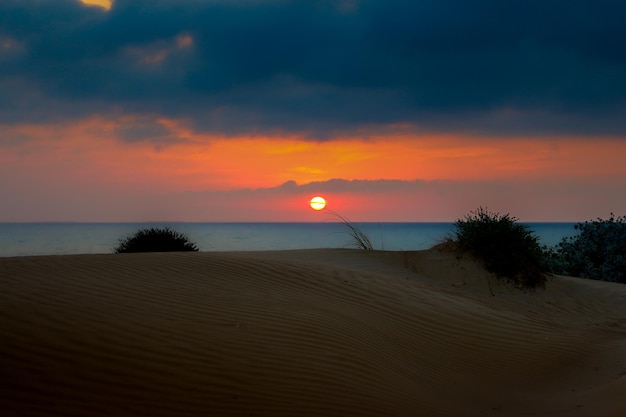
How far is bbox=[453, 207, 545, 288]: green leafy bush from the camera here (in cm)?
1377

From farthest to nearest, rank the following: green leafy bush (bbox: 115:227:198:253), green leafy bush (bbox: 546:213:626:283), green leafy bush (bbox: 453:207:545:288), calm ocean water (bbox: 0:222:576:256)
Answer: calm ocean water (bbox: 0:222:576:256) < green leafy bush (bbox: 546:213:626:283) < green leafy bush (bbox: 115:227:198:253) < green leafy bush (bbox: 453:207:545:288)

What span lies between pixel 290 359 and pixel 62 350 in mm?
2392

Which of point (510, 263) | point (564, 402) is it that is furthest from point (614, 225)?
point (564, 402)

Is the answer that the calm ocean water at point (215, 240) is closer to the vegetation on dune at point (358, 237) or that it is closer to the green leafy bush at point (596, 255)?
the vegetation on dune at point (358, 237)

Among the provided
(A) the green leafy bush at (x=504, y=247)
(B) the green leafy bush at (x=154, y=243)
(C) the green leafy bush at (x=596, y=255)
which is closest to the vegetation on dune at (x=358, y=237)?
(A) the green leafy bush at (x=504, y=247)

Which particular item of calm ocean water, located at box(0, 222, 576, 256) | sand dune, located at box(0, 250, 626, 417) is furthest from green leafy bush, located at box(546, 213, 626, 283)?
sand dune, located at box(0, 250, 626, 417)

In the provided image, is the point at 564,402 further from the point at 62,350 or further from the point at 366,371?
the point at 62,350

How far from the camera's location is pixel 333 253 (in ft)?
52.4

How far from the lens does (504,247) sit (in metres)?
14.0

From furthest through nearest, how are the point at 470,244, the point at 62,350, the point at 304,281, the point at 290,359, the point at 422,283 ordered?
the point at 470,244 → the point at 422,283 → the point at 304,281 → the point at 290,359 → the point at 62,350

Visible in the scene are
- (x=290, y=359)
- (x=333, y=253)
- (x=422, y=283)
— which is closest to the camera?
(x=290, y=359)

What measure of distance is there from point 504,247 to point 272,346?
29.4ft

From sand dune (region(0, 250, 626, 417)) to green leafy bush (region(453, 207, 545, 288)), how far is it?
5.82 feet

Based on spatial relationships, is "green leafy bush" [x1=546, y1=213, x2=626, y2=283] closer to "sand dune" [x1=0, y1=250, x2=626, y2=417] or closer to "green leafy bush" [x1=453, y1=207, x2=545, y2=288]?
"green leafy bush" [x1=453, y1=207, x2=545, y2=288]
